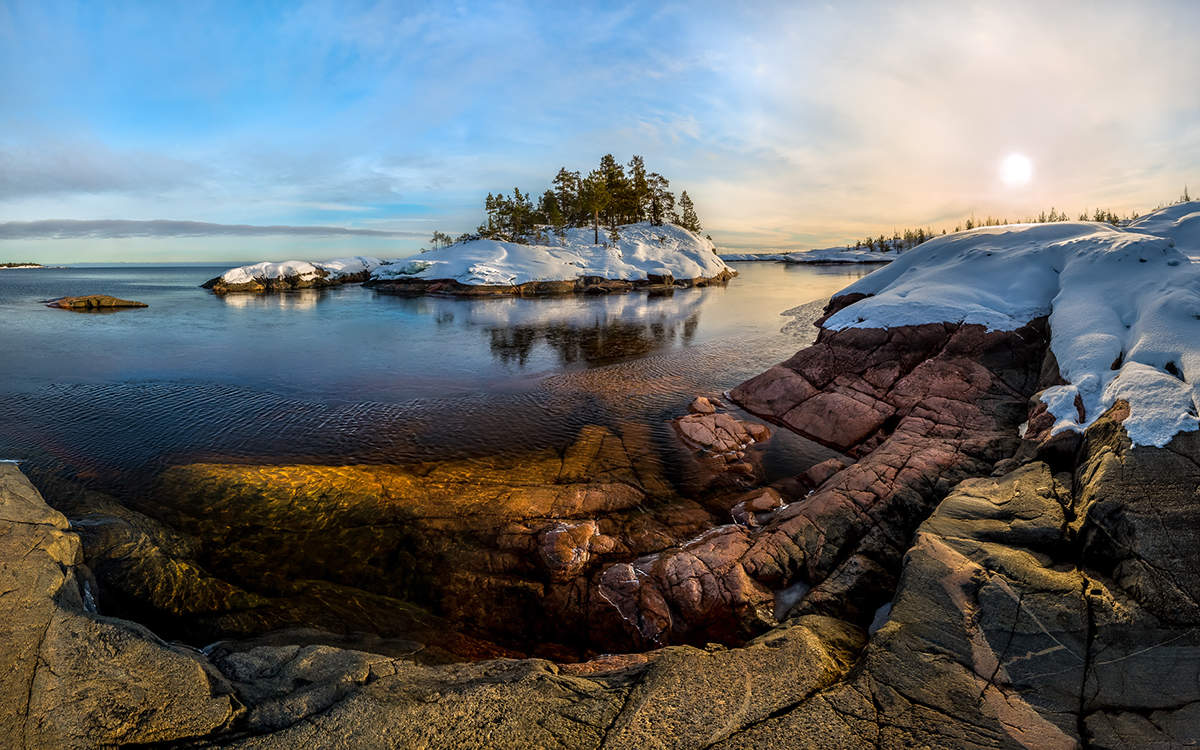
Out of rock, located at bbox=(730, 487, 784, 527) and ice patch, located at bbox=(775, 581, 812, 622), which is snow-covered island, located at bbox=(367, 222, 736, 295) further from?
ice patch, located at bbox=(775, 581, 812, 622)

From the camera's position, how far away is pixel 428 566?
728cm

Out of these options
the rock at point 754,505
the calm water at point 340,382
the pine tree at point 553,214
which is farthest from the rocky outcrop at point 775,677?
the pine tree at point 553,214

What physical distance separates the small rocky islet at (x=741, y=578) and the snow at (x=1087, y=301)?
80mm

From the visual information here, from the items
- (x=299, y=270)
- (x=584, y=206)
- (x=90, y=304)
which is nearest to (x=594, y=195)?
(x=584, y=206)

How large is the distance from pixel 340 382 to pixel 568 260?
5416 cm

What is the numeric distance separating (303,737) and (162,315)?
2006 inches

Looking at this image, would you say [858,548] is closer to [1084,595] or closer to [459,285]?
[1084,595]

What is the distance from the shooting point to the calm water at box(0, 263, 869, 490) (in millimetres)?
11953

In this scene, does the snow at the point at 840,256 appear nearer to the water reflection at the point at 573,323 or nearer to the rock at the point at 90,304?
the water reflection at the point at 573,323

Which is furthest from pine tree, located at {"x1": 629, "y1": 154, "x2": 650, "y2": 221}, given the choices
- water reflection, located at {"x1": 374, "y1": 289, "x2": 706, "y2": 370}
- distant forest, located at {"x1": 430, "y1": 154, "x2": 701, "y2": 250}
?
water reflection, located at {"x1": 374, "y1": 289, "x2": 706, "y2": 370}

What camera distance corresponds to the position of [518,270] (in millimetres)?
61875

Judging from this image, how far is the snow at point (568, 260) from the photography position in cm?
6175

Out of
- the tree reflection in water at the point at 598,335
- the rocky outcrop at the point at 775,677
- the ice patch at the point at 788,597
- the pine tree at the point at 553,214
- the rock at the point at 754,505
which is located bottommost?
the ice patch at the point at 788,597

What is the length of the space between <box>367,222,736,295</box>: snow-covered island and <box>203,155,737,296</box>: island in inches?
5.9
